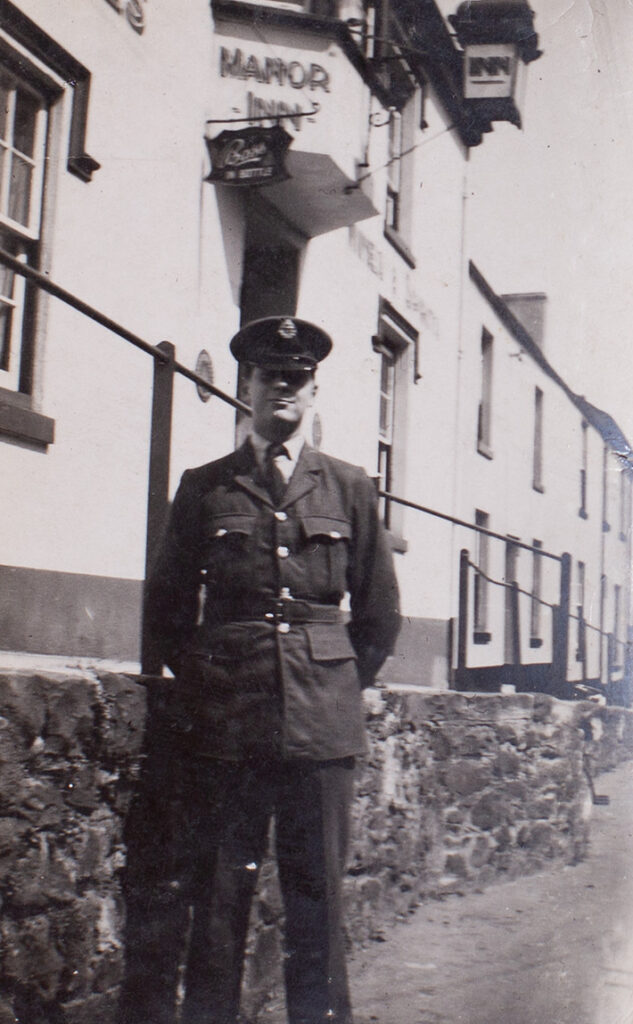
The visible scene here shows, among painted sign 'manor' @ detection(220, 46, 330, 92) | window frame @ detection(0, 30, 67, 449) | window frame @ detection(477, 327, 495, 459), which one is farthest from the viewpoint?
window frame @ detection(477, 327, 495, 459)

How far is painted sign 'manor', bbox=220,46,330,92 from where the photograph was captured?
5977 millimetres

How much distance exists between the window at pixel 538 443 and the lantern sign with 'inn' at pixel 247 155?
8677 millimetres

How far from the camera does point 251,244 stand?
6.77m

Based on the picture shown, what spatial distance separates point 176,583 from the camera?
2.76 meters

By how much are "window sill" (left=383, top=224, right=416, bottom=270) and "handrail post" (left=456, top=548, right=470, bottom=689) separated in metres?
2.91

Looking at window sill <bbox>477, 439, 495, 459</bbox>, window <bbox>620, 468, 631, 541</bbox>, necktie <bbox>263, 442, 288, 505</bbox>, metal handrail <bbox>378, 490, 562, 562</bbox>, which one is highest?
window sill <bbox>477, 439, 495, 459</bbox>

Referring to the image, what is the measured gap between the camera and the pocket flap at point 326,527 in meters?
2.69

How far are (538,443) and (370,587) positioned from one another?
491 inches

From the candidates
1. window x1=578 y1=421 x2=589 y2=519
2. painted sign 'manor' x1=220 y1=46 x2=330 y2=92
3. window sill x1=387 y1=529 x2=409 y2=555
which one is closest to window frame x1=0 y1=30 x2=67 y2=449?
painted sign 'manor' x1=220 y1=46 x2=330 y2=92

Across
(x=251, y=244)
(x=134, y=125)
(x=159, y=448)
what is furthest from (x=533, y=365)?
(x=159, y=448)

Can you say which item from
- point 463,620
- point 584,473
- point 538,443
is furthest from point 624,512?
point 463,620

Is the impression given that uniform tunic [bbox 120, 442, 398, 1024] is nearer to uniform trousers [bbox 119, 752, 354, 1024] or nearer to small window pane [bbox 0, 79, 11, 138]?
uniform trousers [bbox 119, 752, 354, 1024]

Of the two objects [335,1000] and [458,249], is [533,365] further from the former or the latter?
[335,1000]

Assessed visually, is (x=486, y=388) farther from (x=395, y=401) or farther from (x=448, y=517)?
(x=448, y=517)
